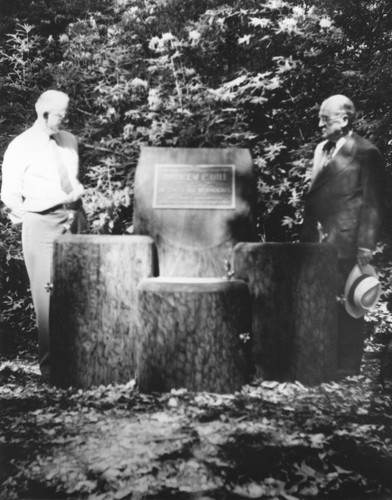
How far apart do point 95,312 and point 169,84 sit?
9.05 ft

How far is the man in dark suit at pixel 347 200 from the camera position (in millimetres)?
3561

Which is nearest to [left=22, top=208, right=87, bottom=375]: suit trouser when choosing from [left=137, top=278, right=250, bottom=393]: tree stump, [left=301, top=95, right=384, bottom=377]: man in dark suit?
[left=137, top=278, right=250, bottom=393]: tree stump

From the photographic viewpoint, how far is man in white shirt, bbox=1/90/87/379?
349cm

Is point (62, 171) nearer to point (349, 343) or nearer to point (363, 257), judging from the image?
point (363, 257)

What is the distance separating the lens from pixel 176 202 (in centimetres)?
381

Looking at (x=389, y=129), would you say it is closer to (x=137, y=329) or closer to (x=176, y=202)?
(x=176, y=202)

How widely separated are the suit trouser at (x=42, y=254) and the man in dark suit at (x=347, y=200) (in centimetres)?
201

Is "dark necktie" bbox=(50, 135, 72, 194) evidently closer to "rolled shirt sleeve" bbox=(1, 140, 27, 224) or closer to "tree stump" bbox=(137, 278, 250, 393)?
"rolled shirt sleeve" bbox=(1, 140, 27, 224)

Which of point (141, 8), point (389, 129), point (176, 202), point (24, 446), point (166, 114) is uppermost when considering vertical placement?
point (141, 8)

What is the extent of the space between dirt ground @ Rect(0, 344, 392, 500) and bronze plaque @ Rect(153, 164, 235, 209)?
1.42 metres

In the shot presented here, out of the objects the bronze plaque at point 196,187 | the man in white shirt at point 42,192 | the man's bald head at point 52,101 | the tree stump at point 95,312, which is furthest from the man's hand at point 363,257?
the man's bald head at point 52,101

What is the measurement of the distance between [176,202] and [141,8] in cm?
252

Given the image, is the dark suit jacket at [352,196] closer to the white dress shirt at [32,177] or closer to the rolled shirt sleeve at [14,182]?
the white dress shirt at [32,177]

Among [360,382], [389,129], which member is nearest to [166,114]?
[389,129]
